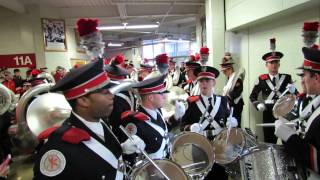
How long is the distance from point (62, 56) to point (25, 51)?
1.47 metres

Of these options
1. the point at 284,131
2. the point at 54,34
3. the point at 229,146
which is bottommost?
the point at 229,146

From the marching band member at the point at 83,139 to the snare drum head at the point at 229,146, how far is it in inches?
43.8

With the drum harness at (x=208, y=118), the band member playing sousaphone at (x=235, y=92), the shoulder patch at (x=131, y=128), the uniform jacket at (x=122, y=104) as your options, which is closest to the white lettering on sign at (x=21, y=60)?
the band member playing sousaphone at (x=235, y=92)

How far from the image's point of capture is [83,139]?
4.90 feet

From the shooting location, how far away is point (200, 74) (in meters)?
3.24

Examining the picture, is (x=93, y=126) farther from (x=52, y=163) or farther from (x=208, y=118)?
(x=208, y=118)

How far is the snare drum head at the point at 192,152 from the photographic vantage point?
88.9 inches

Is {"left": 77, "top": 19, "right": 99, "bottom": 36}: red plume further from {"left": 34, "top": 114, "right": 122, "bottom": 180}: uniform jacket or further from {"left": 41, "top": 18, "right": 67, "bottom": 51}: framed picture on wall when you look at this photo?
{"left": 41, "top": 18, "right": 67, "bottom": 51}: framed picture on wall

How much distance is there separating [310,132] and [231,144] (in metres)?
0.74

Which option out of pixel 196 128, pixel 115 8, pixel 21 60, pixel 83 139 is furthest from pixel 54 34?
pixel 83 139

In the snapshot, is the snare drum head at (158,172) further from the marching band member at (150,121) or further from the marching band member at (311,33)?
the marching band member at (311,33)

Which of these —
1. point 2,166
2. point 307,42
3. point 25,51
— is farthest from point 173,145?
point 25,51

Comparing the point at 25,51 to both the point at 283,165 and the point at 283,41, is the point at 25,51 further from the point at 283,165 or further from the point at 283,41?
the point at 283,165

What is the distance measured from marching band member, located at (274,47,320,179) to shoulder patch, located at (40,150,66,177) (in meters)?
1.38
